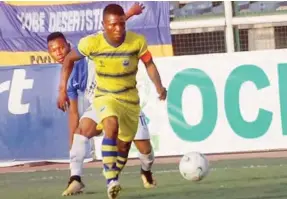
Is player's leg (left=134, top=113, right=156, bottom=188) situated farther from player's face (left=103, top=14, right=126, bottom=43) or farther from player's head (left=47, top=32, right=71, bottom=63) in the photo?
player's face (left=103, top=14, right=126, bottom=43)

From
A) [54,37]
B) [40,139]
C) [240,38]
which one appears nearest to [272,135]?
[40,139]

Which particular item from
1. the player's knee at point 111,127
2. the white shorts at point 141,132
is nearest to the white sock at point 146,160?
the white shorts at point 141,132

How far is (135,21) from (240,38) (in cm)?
239

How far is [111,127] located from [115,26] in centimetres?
91

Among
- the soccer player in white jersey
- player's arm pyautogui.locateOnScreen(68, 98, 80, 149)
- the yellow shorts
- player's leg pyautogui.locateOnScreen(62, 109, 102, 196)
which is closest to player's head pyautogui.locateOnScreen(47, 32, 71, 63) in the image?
the soccer player in white jersey

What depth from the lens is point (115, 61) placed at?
919 centimetres

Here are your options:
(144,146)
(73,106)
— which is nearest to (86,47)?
(144,146)

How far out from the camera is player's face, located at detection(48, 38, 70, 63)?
34.2ft

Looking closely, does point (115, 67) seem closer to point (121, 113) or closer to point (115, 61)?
point (115, 61)

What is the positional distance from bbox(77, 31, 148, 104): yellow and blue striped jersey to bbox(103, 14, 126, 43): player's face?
113 mm

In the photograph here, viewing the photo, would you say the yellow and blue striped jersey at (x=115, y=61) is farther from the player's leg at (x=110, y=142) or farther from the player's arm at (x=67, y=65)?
the player's leg at (x=110, y=142)

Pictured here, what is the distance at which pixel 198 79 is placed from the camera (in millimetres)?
15375

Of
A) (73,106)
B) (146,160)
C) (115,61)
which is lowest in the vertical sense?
(146,160)

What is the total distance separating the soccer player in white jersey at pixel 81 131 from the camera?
387 inches
